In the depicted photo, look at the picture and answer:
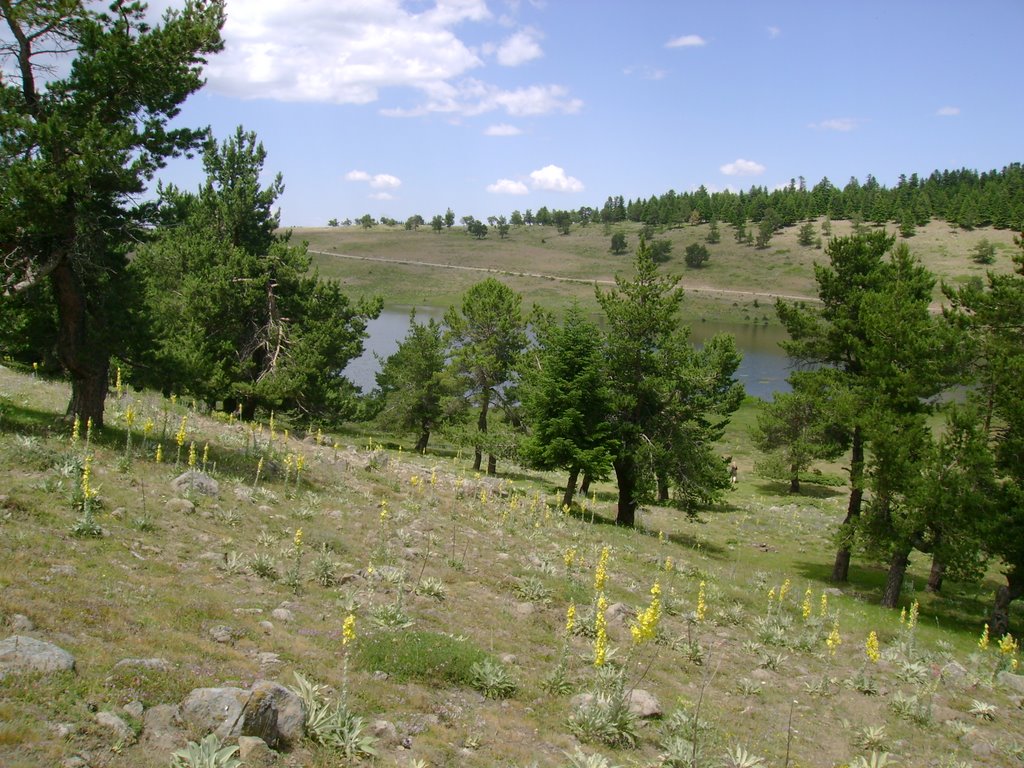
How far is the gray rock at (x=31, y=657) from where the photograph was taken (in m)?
5.95

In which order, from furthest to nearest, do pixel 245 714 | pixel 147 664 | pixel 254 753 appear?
1. pixel 147 664
2. pixel 245 714
3. pixel 254 753

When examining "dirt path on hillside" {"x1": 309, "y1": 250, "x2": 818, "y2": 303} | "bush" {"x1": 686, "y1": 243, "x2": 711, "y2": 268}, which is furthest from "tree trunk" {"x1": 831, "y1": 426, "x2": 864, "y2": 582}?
"bush" {"x1": 686, "y1": 243, "x2": 711, "y2": 268}

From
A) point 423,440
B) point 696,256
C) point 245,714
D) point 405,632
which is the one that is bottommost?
point 423,440

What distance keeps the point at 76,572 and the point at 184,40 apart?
37.5 feet

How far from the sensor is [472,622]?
430 inches

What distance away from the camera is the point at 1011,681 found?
13812 mm

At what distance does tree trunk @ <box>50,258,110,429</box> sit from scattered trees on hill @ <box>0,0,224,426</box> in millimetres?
22

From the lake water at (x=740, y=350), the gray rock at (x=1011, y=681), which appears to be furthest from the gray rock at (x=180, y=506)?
the lake water at (x=740, y=350)

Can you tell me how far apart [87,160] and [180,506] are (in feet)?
22.2

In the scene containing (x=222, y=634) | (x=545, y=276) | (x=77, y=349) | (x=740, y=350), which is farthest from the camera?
(x=545, y=276)

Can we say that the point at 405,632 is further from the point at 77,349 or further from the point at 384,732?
the point at 77,349

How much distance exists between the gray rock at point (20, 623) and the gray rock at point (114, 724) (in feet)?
5.16

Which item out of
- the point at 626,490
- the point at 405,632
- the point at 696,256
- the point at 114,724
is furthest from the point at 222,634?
the point at 696,256

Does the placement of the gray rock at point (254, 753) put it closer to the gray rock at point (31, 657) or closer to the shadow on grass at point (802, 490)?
the gray rock at point (31, 657)
